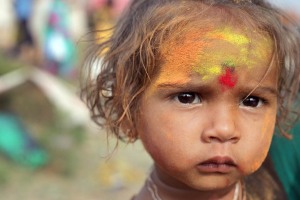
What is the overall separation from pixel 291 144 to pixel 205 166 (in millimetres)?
659

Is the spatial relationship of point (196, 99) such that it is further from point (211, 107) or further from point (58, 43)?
point (58, 43)

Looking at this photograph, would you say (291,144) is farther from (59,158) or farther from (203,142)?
(59,158)

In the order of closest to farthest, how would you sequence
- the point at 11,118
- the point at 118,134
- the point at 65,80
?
the point at 118,134
the point at 11,118
the point at 65,80

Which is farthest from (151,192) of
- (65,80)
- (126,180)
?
(65,80)

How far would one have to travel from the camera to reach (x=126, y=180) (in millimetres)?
5391

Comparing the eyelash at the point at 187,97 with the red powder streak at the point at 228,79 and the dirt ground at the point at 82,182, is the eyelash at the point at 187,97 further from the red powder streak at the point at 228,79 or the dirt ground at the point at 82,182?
the dirt ground at the point at 82,182

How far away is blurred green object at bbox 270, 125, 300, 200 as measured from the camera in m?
2.07

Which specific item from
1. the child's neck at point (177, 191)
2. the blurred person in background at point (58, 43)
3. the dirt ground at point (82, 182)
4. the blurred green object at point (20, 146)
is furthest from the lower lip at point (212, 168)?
the blurred person in background at point (58, 43)

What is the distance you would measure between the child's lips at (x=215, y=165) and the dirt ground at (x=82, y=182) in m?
3.39

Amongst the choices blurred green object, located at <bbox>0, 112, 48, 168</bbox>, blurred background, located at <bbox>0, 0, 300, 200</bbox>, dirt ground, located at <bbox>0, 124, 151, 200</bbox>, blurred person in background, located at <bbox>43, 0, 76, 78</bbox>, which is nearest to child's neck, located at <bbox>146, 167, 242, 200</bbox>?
blurred background, located at <bbox>0, 0, 300, 200</bbox>

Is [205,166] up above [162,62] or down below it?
below

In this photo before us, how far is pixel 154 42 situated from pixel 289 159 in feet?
2.53

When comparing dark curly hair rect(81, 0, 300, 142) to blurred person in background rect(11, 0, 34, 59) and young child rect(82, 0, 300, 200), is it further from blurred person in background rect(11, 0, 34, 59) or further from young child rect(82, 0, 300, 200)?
blurred person in background rect(11, 0, 34, 59)

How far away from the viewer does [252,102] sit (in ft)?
5.25
